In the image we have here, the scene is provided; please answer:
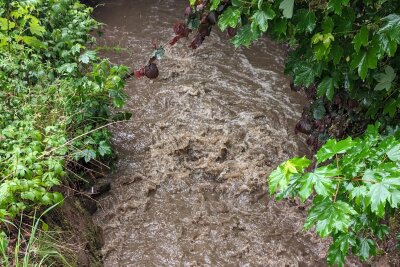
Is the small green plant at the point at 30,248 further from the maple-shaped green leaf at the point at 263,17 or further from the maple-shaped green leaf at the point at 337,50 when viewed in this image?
the maple-shaped green leaf at the point at 337,50

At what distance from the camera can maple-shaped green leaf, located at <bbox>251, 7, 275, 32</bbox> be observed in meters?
2.09

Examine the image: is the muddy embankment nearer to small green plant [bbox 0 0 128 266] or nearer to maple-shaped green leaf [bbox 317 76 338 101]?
small green plant [bbox 0 0 128 266]

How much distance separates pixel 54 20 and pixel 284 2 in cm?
319

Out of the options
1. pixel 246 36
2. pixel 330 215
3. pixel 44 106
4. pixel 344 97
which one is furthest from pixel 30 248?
pixel 344 97

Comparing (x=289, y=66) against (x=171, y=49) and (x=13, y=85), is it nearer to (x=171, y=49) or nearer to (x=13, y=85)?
(x=13, y=85)

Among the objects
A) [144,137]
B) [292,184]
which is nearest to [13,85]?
[144,137]

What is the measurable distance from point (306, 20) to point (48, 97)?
2.58 m

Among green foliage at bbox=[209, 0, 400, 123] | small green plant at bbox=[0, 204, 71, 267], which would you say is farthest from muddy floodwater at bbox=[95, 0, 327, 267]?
green foliage at bbox=[209, 0, 400, 123]

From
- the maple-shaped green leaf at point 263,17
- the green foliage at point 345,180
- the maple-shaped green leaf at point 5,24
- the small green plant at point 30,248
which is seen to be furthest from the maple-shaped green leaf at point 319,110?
the maple-shaped green leaf at point 5,24

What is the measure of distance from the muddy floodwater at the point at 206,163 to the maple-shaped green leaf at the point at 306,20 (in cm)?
233

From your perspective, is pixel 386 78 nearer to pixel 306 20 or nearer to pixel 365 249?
pixel 306 20

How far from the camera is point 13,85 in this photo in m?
3.76

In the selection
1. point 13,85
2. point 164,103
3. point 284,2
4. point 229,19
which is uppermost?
point 284,2

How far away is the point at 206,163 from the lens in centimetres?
476
